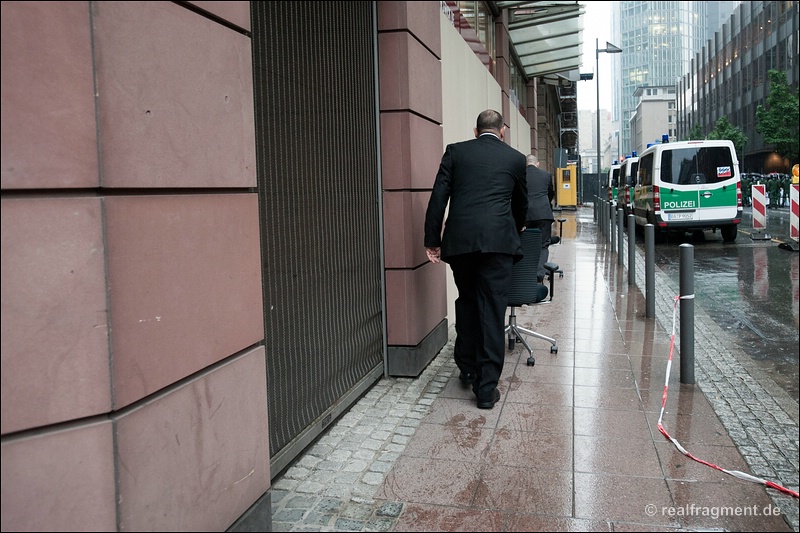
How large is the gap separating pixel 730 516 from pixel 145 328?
2656 mm

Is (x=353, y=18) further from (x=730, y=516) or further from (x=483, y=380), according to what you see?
(x=730, y=516)

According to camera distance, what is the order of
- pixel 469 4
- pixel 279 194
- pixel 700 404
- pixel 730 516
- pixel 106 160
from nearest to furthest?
pixel 106 160
pixel 730 516
pixel 279 194
pixel 700 404
pixel 469 4

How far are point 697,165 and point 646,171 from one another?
2005 mm

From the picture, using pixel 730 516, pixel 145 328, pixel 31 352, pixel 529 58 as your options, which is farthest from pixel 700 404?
pixel 529 58

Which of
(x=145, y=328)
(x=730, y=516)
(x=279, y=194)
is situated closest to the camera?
(x=145, y=328)

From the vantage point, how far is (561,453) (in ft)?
13.8

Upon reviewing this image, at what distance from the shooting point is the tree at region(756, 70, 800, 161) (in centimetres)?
4766

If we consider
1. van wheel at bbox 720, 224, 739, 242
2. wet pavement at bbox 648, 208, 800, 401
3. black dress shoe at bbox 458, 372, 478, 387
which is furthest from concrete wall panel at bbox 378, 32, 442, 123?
van wheel at bbox 720, 224, 739, 242

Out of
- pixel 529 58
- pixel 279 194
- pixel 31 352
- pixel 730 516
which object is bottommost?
pixel 730 516

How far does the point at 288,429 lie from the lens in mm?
4082

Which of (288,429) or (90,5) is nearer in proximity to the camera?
(90,5)

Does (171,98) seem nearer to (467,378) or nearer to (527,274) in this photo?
(467,378)

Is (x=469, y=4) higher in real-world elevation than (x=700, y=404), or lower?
higher

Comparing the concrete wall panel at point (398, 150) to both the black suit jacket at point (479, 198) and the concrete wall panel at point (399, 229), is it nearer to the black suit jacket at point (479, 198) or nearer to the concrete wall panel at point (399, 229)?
the concrete wall panel at point (399, 229)
